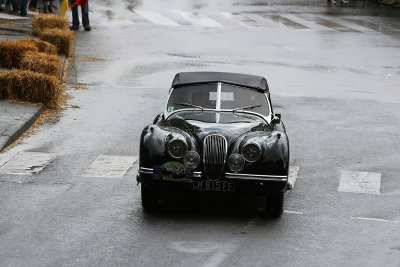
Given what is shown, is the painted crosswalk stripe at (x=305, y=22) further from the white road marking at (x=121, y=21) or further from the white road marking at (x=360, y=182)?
the white road marking at (x=360, y=182)

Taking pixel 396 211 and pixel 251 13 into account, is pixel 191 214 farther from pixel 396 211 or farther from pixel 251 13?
pixel 251 13

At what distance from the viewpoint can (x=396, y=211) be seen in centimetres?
1122

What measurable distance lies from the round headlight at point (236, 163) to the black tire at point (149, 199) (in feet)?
3.30

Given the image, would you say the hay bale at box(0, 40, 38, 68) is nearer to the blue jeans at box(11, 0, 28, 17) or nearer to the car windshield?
the car windshield

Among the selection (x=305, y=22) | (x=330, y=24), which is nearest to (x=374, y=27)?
(x=330, y=24)

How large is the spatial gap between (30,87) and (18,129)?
2.36 metres

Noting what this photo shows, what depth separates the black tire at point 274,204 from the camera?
416 inches

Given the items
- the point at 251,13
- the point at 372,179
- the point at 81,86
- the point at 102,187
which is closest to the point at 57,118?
the point at 81,86

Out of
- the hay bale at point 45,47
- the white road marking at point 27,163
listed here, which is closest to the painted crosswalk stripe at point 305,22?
the hay bale at point 45,47

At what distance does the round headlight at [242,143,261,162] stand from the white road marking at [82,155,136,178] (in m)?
2.74

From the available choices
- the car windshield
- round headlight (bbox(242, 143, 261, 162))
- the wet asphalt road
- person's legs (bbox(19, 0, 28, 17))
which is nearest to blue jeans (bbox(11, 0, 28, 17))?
person's legs (bbox(19, 0, 28, 17))

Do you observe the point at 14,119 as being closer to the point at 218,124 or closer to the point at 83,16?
the point at 218,124

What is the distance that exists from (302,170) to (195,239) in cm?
410

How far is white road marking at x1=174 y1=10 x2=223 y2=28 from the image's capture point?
105 feet
